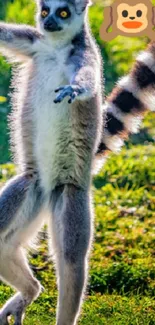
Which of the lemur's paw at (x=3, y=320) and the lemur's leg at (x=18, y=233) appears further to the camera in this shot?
the lemur's paw at (x=3, y=320)

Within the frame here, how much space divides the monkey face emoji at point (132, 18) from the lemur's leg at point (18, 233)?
174 cm

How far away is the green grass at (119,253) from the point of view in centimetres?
674

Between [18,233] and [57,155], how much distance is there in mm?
550

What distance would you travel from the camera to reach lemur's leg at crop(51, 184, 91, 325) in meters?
5.89

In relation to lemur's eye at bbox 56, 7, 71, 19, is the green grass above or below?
below

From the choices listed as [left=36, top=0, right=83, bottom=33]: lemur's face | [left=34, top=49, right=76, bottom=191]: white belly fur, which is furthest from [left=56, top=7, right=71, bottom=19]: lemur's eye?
[left=34, top=49, right=76, bottom=191]: white belly fur

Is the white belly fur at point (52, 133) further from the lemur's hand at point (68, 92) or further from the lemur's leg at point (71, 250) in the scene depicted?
the lemur's hand at point (68, 92)

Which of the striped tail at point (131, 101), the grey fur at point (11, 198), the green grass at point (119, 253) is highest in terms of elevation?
the striped tail at point (131, 101)

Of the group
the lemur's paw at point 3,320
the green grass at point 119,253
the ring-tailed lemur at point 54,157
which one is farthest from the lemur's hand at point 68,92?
the green grass at point 119,253

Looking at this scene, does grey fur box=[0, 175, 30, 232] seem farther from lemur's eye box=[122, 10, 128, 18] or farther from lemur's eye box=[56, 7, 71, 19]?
lemur's eye box=[122, 10, 128, 18]

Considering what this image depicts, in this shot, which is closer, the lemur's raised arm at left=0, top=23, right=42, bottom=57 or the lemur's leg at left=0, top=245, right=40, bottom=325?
the lemur's leg at left=0, top=245, right=40, bottom=325

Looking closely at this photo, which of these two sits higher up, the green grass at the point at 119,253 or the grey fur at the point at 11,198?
the grey fur at the point at 11,198

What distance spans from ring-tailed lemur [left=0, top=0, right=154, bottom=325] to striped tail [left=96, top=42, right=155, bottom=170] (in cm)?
53

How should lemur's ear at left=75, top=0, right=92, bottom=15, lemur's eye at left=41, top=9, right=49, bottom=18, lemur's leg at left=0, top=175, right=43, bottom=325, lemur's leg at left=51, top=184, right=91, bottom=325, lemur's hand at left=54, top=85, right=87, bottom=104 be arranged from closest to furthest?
1. lemur's hand at left=54, top=85, right=87, bottom=104
2. lemur's leg at left=51, top=184, right=91, bottom=325
3. lemur's leg at left=0, top=175, right=43, bottom=325
4. lemur's eye at left=41, top=9, right=49, bottom=18
5. lemur's ear at left=75, top=0, right=92, bottom=15
